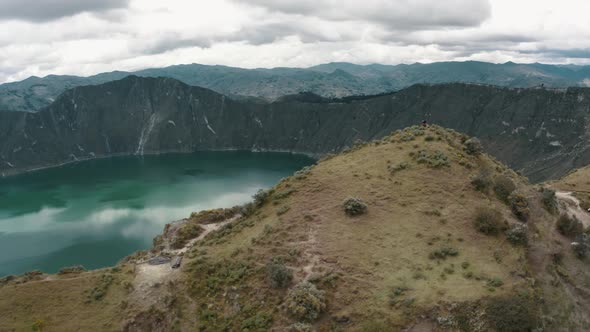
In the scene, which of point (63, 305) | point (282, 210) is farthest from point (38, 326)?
point (282, 210)

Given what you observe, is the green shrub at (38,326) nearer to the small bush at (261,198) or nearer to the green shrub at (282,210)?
the green shrub at (282,210)

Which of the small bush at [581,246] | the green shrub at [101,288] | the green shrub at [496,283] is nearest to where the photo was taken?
the green shrub at [496,283]

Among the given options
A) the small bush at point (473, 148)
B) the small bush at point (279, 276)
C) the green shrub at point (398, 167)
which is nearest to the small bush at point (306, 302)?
the small bush at point (279, 276)

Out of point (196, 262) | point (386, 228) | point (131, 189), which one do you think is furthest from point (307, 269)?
point (131, 189)

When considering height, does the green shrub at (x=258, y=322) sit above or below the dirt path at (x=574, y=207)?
below

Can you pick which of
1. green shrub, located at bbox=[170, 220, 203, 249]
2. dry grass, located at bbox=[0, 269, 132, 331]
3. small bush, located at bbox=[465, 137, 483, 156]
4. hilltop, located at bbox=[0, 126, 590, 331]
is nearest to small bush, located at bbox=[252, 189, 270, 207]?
hilltop, located at bbox=[0, 126, 590, 331]

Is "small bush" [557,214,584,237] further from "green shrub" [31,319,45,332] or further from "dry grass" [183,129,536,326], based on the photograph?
"green shrub" [31,319,45,332]
